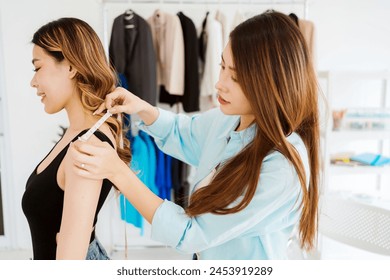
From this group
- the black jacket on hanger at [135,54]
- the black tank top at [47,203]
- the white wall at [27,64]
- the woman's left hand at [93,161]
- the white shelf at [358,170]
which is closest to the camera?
the woman's left hand at [93,161]

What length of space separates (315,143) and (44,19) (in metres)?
0.64

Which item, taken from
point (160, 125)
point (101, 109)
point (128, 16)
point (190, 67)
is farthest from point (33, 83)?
point (190, 67)

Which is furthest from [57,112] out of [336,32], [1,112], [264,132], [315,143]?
[336,32]

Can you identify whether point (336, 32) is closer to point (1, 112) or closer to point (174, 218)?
point (174, 218)

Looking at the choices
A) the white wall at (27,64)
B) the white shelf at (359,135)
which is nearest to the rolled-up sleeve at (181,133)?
the white wall at (27,64)

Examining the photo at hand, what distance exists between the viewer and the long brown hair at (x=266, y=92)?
589mm

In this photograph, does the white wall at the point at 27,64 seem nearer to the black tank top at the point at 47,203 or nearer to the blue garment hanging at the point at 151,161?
the black tank top at the point at 47,203

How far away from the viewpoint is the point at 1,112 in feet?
2.60

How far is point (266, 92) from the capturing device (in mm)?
596

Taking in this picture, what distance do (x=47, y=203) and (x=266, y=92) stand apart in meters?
0.47

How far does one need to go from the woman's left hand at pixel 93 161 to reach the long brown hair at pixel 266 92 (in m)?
0.17

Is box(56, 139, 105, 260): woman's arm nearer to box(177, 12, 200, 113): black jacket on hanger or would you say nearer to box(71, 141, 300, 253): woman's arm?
box(71, 141, 300, 253): woman's arm

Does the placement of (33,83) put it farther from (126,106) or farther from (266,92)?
(266,92)

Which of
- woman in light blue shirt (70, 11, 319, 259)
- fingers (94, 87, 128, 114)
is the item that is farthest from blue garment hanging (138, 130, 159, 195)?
woman in light blue shirt (70, 11, 319, 259)
